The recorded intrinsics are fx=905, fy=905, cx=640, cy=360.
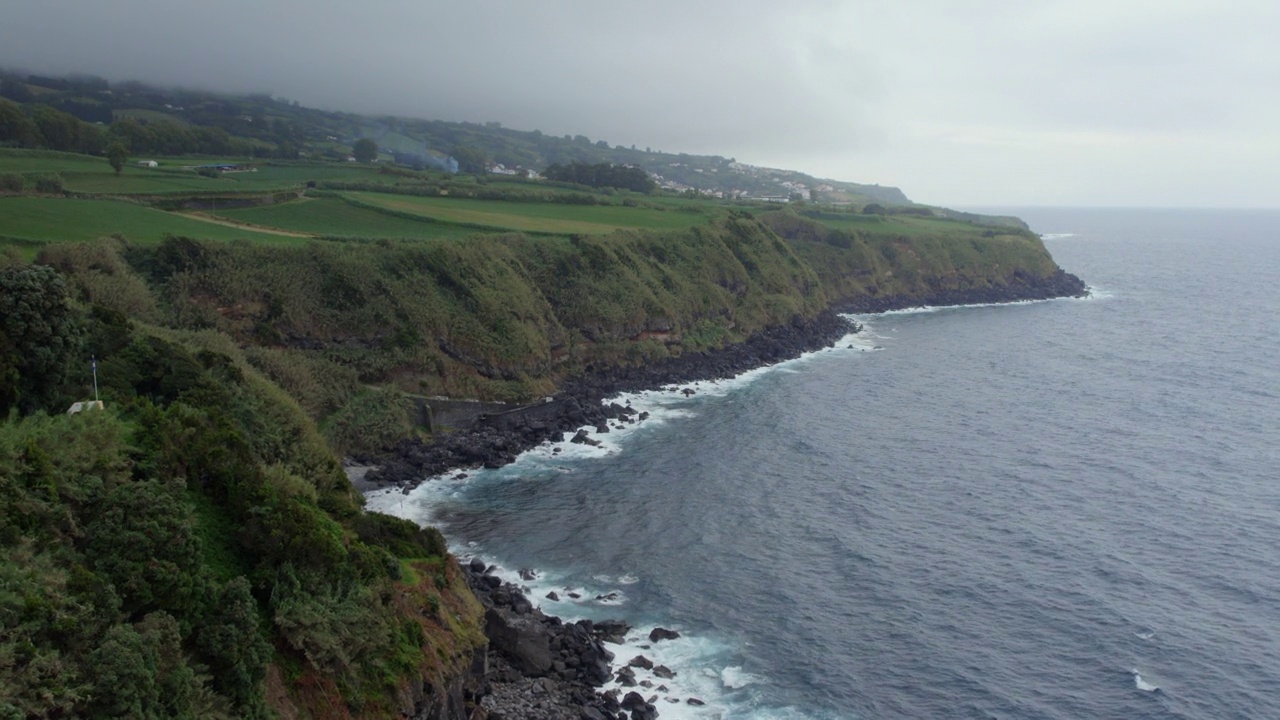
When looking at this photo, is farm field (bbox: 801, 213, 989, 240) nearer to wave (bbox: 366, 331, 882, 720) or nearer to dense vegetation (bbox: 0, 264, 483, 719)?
wave (bbox: 366, 331, 882, 720)

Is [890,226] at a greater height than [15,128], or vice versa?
[890,226]

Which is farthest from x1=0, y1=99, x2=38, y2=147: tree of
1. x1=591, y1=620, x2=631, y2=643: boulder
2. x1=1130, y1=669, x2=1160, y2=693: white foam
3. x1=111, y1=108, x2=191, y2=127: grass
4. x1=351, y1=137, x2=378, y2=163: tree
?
x1=1130, y1=669, x2=1160, y2=693: white foam

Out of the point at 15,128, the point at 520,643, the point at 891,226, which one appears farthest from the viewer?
the point at 891,226

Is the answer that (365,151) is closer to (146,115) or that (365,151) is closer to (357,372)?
(146,115)

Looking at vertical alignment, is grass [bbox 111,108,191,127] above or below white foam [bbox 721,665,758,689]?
above

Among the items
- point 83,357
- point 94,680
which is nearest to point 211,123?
point 83,357

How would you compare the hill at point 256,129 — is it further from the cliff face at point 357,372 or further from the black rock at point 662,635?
the black rock at point 662,635

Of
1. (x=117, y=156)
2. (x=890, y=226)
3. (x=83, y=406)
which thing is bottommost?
(x=83, y=406)

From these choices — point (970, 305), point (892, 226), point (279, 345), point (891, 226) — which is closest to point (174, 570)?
point (279, 345)
